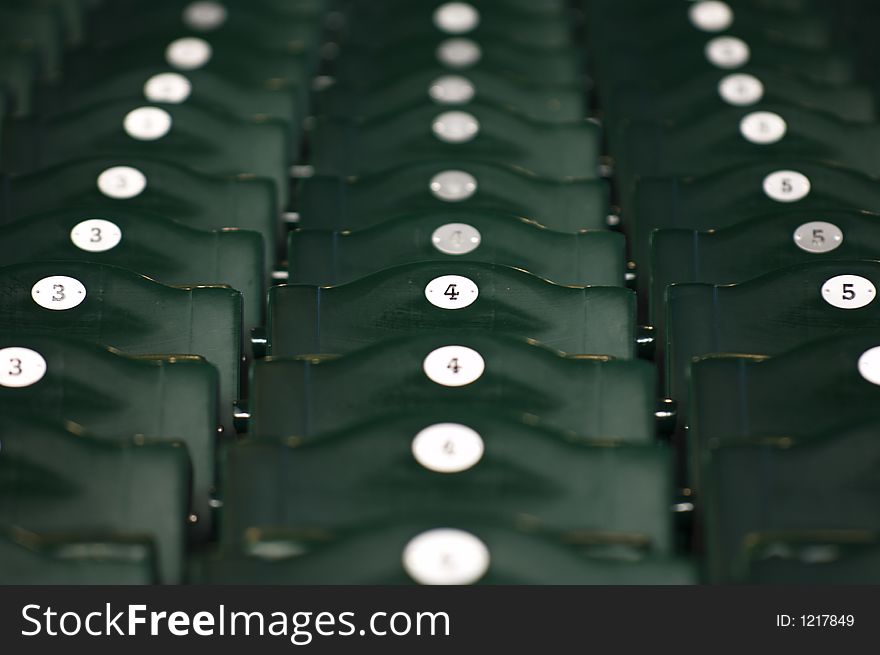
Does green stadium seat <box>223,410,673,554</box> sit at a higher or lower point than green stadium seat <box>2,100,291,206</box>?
lower

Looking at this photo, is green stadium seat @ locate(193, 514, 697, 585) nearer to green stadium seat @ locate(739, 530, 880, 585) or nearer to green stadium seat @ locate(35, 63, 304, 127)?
green stadium seat @ locate(739, 530, 880, 585)

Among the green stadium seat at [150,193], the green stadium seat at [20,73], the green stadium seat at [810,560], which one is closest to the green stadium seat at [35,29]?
the green stadium seat at [20,73]

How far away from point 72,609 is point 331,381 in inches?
9.1

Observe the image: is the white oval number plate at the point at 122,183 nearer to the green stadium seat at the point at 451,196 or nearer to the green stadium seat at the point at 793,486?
the green stadium seat at the point at 451,196

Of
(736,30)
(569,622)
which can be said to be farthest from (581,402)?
(736,30)

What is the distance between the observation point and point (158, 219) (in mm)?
1027

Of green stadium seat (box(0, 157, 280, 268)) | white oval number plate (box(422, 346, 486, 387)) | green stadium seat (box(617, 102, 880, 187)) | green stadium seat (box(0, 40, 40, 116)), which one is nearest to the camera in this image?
white oval number plate (box(422, 346, 486, 387))

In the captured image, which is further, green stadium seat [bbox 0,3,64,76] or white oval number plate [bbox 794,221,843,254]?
green stadium seat [bbox 0,3,64,76]

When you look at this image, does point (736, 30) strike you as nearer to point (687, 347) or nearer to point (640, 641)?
point (687, 347)

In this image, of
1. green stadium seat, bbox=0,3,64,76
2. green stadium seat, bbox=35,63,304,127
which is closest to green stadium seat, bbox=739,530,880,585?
green stadium seat, bbox=35,63,304,127

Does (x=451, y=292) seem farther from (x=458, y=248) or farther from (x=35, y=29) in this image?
(x=35, y=29)

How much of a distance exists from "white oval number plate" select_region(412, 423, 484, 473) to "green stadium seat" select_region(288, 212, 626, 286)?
27 cm

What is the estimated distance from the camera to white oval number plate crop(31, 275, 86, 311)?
0.94 m

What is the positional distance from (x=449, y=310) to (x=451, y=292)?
13 millimetres
